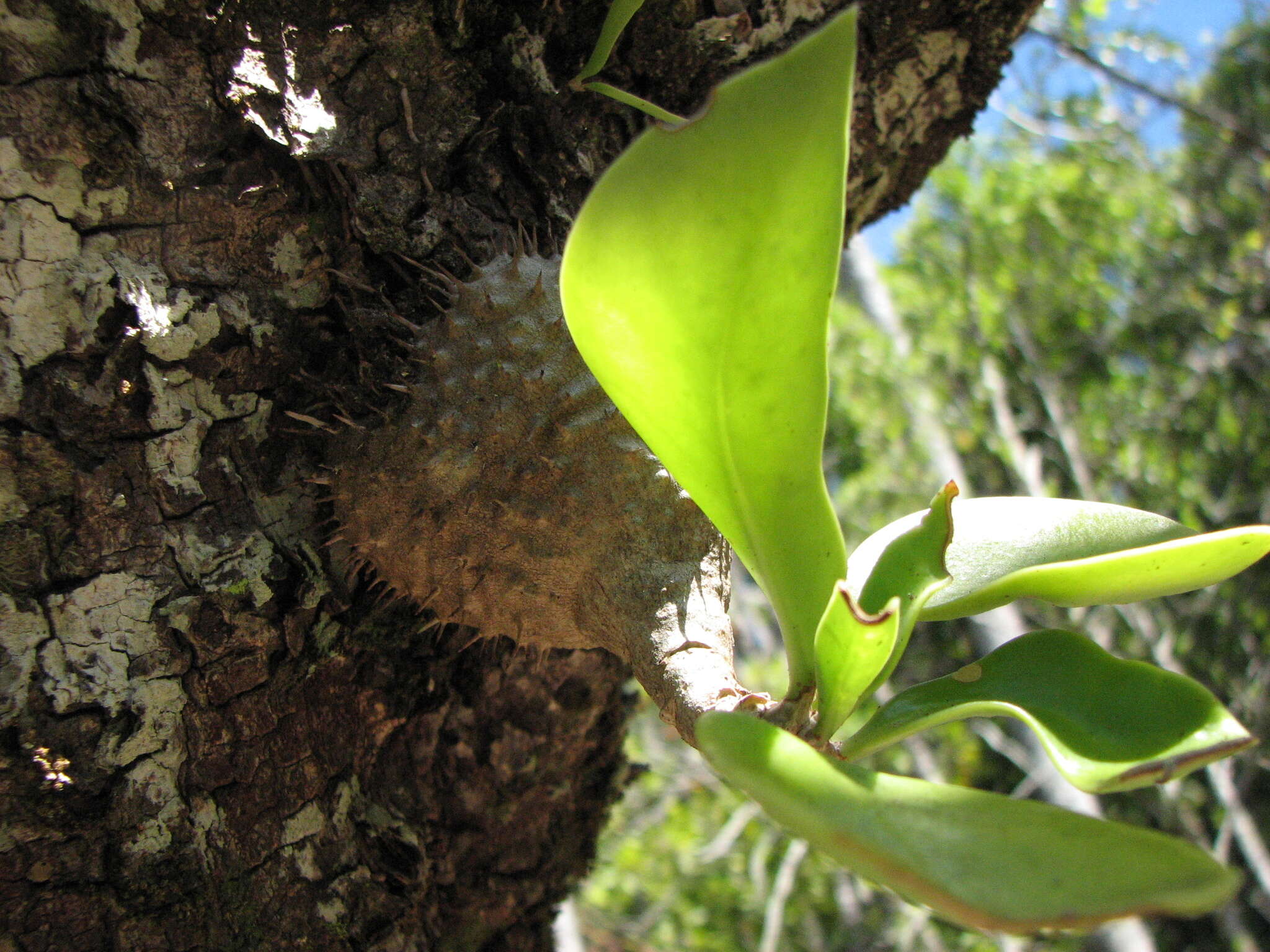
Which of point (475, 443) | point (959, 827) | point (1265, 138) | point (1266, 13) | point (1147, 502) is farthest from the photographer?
point (1266, 13)

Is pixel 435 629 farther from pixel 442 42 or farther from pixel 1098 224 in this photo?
pixel 1098 224

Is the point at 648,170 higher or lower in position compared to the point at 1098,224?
higher

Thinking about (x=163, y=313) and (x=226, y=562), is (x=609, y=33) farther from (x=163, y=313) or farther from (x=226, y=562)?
(x=226, y=562)

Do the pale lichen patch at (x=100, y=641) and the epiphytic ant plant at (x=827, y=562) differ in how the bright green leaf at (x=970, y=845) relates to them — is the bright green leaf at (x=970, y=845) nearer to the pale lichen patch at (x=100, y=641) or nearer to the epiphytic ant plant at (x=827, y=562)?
the epiphytic ant plant at (x=827, y=562)

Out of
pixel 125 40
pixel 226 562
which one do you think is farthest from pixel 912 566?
pixel 125 40

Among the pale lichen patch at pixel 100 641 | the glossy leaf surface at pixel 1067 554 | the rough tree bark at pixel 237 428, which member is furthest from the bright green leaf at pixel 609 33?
the pale lichen patch at pixel 100 641

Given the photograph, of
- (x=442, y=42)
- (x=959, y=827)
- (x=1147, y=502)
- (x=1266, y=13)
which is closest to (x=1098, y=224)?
(x=1147, y=502)
